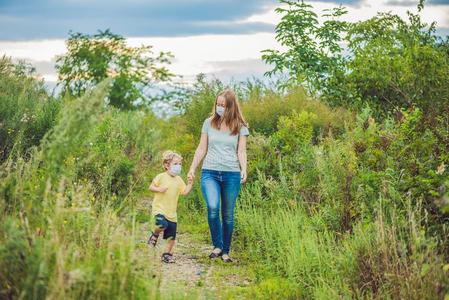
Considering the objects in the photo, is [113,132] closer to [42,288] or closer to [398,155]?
[398,155]

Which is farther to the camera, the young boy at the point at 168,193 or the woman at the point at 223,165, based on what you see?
the woman at the point at 223,165

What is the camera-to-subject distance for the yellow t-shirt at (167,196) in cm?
887

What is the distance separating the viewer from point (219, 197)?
8.98 m

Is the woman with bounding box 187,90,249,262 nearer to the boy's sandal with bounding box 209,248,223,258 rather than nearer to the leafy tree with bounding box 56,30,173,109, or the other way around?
the boy's sandal with bounding box 209,248,223,258

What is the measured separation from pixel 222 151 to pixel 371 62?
21.6ft

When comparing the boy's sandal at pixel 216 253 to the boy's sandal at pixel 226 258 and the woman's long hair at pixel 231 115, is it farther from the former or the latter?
the woman's long hair at pixel 231 115

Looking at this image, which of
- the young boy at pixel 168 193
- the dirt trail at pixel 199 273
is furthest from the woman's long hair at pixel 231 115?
the dirt trail at pixel 199 273

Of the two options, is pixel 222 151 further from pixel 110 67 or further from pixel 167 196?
pixel 110 67

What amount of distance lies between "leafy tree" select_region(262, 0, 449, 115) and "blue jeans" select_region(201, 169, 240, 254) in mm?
4103

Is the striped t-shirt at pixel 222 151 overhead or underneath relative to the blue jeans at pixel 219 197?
overhead

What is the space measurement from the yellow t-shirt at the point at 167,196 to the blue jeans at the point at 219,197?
0.34 meters

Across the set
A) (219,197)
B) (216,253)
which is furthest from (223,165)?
(216,253)

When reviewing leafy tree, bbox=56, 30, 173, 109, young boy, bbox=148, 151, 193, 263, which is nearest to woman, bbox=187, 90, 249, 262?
young boy, bbox=148, 151, 193, 263

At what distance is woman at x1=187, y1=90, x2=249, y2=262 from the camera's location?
898cm
